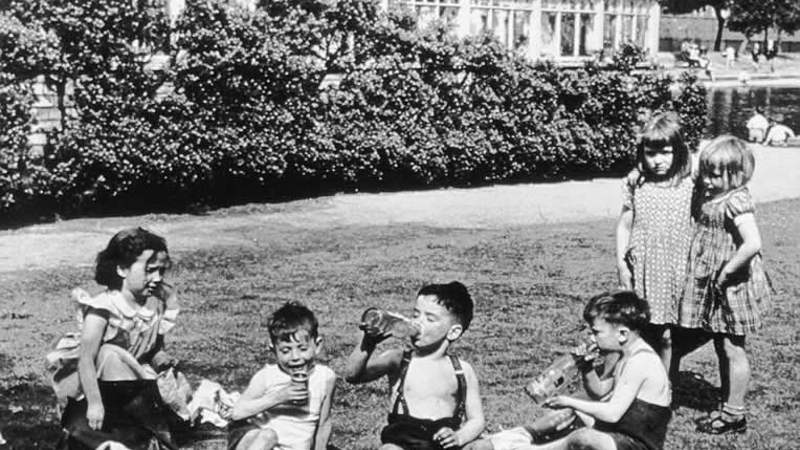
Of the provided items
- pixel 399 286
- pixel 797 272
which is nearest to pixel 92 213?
pixel 399 286

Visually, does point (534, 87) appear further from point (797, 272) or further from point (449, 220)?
point (797, 272)

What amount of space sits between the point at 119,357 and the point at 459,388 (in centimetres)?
155

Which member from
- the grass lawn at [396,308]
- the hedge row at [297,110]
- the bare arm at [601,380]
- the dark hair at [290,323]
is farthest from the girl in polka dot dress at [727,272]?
the hedge row at [297,110]

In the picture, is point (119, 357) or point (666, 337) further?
point (666, 337)

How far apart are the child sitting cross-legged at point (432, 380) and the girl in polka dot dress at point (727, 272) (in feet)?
6.26

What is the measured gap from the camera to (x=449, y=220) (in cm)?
1391

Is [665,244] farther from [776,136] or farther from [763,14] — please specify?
[763,14]

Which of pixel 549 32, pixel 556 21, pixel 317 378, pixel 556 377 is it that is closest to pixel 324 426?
pixel 317 378

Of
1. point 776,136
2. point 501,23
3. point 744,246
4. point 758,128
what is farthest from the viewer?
point 758,128

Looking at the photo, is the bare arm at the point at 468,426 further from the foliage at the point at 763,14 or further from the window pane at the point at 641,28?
the foliage at the point at 763,14

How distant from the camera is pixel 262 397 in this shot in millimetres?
4801

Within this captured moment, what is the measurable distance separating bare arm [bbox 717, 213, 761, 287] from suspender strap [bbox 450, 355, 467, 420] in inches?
75.6

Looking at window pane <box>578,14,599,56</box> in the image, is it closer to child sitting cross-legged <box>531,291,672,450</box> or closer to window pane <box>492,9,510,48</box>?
window pane <box>492,9,510,48</box>

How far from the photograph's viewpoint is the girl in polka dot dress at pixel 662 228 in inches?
248
